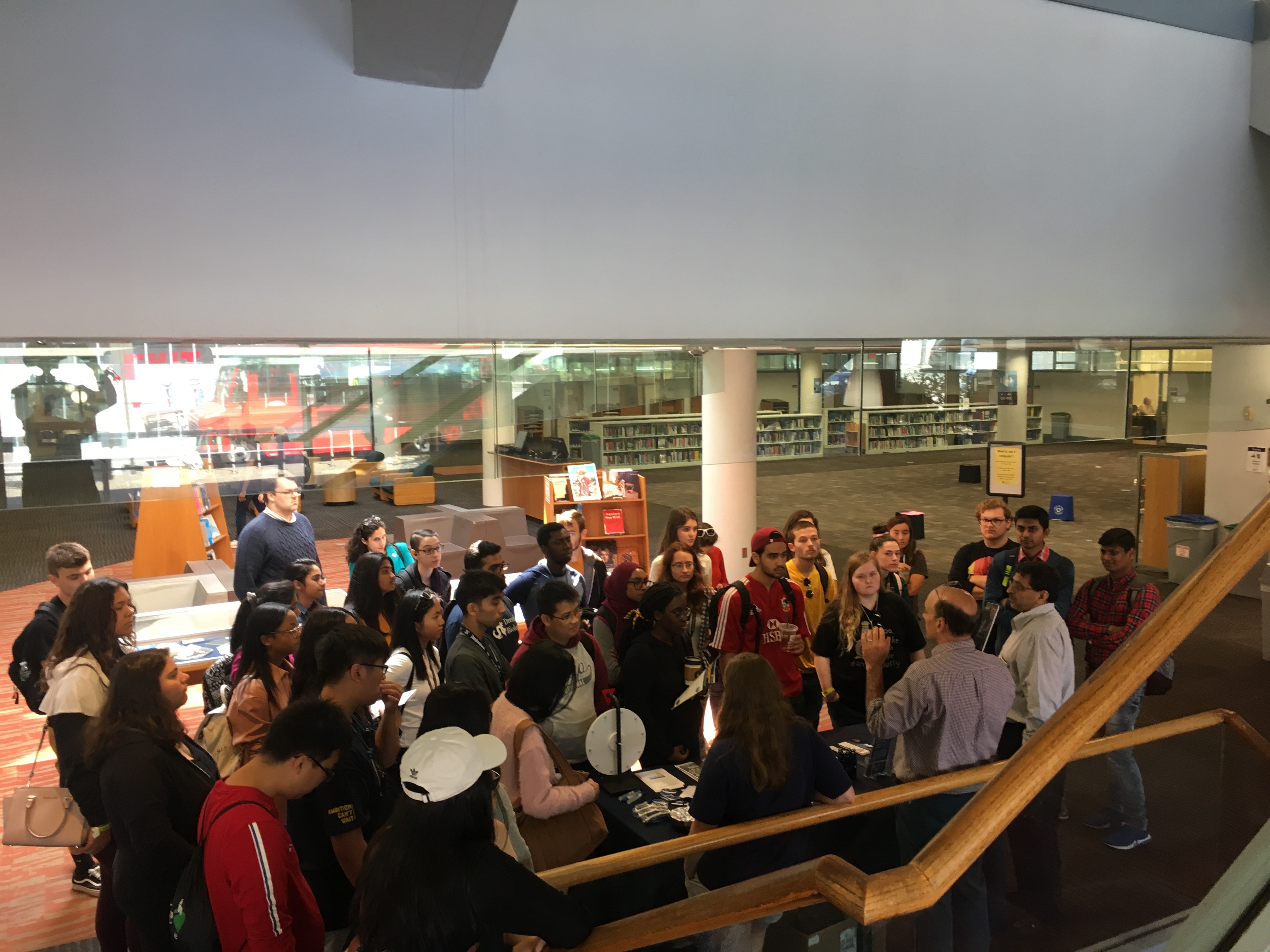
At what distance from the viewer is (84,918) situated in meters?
4.34

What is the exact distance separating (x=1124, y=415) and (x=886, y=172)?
7.71 feet

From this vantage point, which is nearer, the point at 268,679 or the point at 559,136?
the point at 268,679

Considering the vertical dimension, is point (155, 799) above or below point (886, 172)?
below

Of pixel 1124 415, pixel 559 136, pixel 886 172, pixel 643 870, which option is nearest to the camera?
pixel 643 870

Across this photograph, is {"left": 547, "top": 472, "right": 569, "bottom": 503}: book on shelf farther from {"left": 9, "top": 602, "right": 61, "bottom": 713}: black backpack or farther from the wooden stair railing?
the wooden stair railing

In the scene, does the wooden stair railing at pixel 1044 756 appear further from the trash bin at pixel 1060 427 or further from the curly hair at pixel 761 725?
the trash bin at pixel 1060 427

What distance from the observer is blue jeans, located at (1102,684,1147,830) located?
3570 mm

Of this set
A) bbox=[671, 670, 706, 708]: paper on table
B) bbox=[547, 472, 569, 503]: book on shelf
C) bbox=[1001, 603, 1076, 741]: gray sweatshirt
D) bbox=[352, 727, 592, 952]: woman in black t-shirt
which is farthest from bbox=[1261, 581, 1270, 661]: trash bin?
bbox=[352, 727, 592, 952]: woman in black t-shirt

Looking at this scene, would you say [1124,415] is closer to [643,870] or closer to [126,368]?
[643,870]

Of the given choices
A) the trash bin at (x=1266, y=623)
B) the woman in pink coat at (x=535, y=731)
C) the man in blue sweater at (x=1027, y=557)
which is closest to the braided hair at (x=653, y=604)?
the woman in pink coat at (x=535, y=731)

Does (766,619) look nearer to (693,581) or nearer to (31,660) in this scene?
(693,581)

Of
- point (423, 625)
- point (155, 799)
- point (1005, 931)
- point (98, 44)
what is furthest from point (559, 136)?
point (1005, 931)

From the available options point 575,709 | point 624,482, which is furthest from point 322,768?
point 624,482

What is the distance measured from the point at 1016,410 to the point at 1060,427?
1.54 ft
